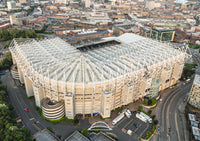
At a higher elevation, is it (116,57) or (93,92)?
(116,57)

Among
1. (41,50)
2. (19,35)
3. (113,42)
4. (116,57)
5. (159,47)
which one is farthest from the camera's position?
(19,35)

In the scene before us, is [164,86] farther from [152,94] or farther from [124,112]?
[124,112]

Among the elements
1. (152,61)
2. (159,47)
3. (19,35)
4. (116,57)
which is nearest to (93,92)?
(116,57)

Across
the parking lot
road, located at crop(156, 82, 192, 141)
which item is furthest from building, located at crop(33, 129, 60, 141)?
road, located at crop(156, 82, 192, 141)

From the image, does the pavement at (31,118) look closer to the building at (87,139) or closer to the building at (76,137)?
the building at (76,137)

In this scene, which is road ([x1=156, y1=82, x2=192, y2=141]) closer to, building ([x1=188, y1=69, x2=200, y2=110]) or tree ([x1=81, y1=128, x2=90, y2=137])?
building ([x1=188, y1=69, x2=200, y2=110])

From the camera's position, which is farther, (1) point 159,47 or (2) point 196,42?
(2) point 196,42

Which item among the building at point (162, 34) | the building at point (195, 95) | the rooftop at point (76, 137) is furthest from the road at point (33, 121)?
the building at point (162, 34)

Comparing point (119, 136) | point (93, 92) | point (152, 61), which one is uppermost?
point (152, 61)
